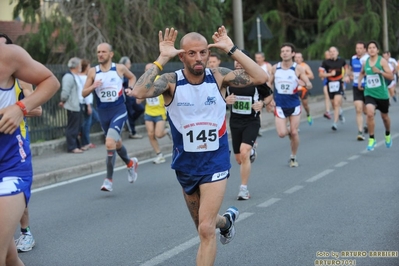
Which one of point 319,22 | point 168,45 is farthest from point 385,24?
point 168,45

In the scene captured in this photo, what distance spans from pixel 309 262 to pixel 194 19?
1531cm

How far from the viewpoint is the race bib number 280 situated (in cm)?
555

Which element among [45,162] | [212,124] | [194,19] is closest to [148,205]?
[212,124]

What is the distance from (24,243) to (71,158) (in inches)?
277

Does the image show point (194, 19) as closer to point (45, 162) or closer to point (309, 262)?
point (45, 162)

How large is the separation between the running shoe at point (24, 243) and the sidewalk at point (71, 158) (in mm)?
4432

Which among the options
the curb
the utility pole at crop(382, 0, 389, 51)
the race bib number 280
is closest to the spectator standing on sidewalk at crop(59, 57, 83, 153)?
the curb

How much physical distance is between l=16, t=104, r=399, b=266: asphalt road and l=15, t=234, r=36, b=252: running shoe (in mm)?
90

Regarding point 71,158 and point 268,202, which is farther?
point 71,158

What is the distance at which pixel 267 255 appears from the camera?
21.3 ft

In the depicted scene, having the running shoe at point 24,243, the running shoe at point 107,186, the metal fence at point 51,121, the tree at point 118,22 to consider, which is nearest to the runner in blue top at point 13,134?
the running shoe at point 24,243

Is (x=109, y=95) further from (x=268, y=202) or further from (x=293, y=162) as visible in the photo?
(x=293, y=162)

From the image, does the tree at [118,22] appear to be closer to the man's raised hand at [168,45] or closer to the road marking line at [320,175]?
the road marking line at [320,175]

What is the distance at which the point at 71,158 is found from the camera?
14.1 meters
